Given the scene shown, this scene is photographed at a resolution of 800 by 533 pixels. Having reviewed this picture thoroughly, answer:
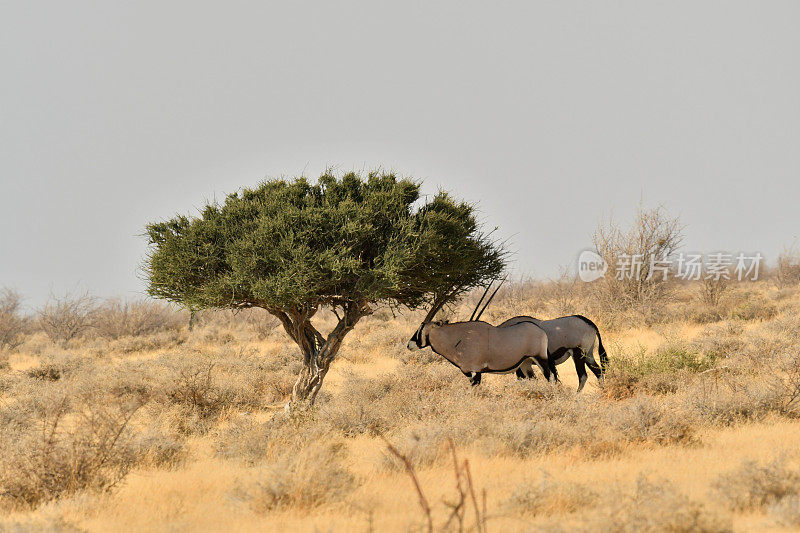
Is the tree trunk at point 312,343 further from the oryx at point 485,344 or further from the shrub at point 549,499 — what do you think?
the shrub at point 549,499

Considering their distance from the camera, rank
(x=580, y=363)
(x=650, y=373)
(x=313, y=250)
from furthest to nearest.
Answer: (x=650, y=373) → (x=580, y=363) → (x=313, y=250)

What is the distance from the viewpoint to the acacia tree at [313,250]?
33.9 ft

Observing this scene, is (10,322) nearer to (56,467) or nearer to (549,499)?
(56,467)

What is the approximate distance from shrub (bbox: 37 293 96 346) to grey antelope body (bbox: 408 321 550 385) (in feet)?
81.5

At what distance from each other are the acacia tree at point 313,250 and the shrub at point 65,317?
22.6m

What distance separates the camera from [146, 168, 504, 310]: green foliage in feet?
33.8

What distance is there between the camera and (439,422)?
961cm

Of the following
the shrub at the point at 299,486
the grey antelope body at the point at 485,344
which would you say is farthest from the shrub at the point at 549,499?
the grey antelope body at the point at 485,344

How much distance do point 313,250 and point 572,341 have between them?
5.95 meters

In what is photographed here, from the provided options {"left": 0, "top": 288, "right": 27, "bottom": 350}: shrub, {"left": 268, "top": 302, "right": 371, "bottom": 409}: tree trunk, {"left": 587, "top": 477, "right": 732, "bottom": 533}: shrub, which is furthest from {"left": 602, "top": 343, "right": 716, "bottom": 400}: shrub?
{"left": 0, "top": 288, "right": 27, "bottom": 350}: shrub

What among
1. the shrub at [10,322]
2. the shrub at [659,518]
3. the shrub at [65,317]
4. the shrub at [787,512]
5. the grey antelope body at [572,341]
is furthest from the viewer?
the shrub at [65,317]

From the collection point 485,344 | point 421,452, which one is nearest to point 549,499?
point 421,452

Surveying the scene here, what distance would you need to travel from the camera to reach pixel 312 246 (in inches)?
420

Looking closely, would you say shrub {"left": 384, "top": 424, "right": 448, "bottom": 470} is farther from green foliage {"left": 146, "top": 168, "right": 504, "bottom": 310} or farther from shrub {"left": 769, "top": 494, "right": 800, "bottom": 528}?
shrub {"left": 769, "top": 494, "right": 800, "bottom": 528}
